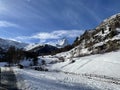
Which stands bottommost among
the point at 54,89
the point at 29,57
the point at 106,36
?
the point at 54,89

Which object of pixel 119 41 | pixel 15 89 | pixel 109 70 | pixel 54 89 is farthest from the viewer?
pixel 119 41

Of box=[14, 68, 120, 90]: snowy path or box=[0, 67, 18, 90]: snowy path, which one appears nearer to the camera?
A: box=[0, 67, 18, 90]: snowy path

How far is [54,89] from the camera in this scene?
29.0 m

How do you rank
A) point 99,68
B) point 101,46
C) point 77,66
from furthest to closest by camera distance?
1. point 101,46
2. point 77,66
3. point 99,68

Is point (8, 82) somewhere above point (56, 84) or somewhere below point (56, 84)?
above

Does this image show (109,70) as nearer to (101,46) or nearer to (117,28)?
(101,46)

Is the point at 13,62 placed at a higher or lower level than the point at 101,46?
lower

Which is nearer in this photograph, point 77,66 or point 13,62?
point 77,66

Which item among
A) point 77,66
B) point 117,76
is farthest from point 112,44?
point 117,76

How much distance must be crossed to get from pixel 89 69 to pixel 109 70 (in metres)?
11.0

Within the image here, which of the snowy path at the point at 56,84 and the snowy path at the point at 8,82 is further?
the snowy path at the point at 56,84

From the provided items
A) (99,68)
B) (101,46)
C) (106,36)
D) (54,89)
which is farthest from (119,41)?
(54,89)

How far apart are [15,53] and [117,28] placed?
289 ft

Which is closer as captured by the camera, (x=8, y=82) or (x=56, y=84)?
(x=8, y=82)
